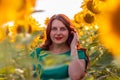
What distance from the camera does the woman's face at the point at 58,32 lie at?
8.23ft

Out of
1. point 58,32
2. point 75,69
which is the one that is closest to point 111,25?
point 75,69

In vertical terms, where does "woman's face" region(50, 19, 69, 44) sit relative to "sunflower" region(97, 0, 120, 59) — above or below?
below

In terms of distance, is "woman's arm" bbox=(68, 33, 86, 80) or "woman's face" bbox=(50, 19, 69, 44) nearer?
"woman's arm" bbox=(68, 33, 86, 80)

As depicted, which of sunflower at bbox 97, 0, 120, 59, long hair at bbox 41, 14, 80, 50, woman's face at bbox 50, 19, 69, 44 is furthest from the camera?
long hair at bbox 41, 14, 80, 50

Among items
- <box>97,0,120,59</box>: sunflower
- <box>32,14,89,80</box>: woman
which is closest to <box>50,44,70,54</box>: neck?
<box>32,14,89,80</box>: woman

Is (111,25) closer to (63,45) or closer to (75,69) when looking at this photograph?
(75,69)

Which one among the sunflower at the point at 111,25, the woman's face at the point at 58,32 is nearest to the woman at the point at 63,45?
the woman's face at the point at 58,32

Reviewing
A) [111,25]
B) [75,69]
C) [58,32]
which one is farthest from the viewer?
[58,32]

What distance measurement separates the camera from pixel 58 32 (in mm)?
2514

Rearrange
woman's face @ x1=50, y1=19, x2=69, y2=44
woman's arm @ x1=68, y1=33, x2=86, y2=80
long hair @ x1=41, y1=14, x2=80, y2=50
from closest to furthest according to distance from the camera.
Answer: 1. woman's arm @ x1=68, y1=33, x2=86, y2=80
2. woman's face @ x1=50, y1=19, x2=69, y2=44
3. long hair @ x1=41, y1=14, x2=80, y2=50

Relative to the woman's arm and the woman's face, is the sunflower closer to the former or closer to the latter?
the woman's arm

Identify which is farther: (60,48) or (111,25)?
(60,48)

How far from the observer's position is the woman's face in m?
2.51

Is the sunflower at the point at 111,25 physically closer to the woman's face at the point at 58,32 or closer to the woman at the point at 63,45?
the woman at the point at 63,45
